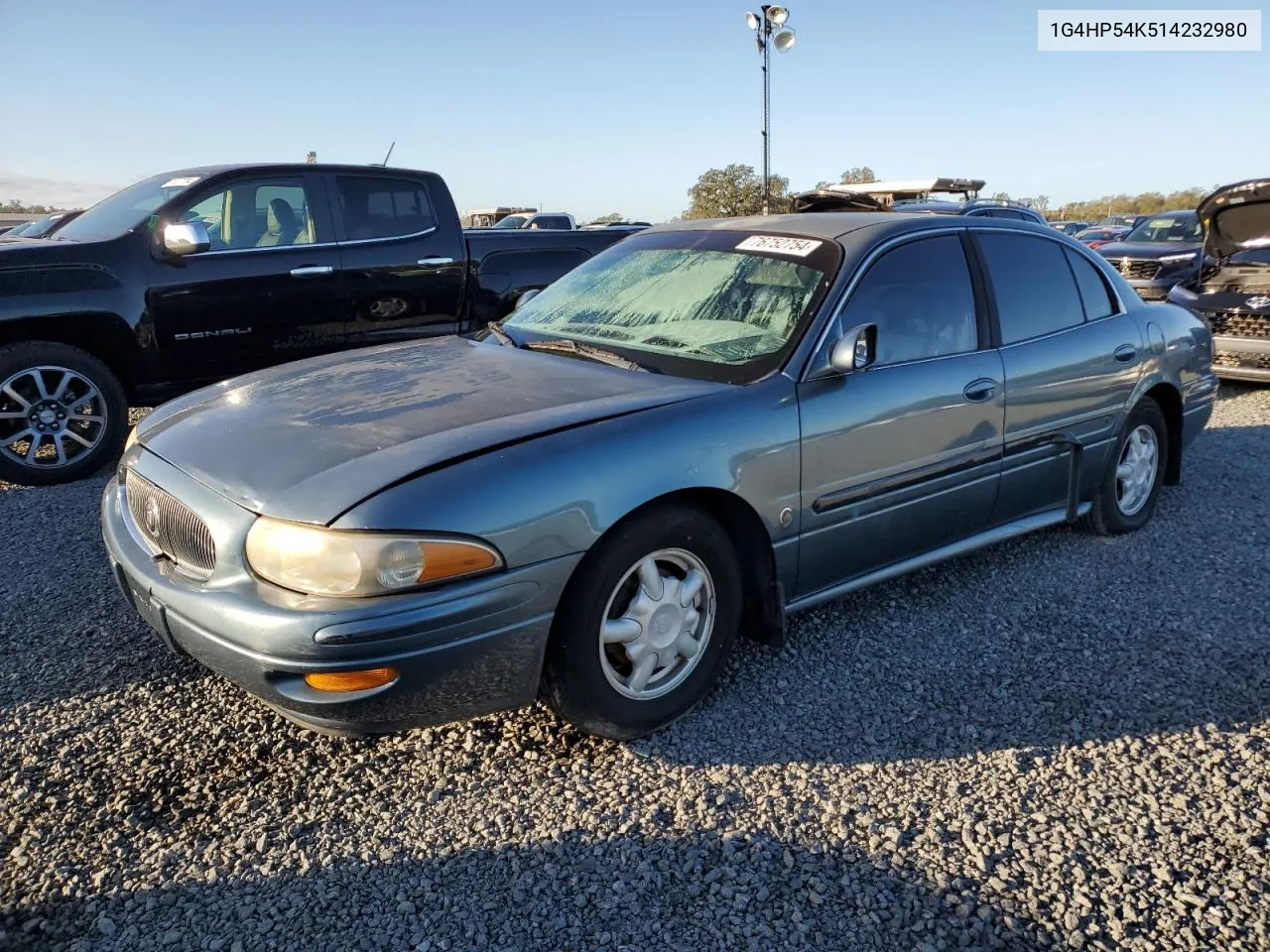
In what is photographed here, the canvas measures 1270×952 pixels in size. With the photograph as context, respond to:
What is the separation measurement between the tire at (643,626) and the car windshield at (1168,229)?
1333cm

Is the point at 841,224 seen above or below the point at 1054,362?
above

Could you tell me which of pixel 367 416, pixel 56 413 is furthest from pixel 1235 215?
pixel 56 413

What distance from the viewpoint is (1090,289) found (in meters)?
4.30

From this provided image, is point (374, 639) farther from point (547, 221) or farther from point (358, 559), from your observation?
point (547, 221)

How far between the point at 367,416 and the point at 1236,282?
8370 mm

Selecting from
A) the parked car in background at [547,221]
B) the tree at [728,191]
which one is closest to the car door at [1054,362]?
the parked car in background at [547,221]

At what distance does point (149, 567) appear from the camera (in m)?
2.67

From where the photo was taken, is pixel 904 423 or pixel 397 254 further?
pixel 397 254

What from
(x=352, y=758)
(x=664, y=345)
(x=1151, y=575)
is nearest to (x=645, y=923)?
(x=352, y=758)

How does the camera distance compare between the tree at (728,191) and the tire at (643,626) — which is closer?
the tire at (643,626)

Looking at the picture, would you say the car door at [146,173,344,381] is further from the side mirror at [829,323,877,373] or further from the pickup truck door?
the side mirror at [829,323,877,373]

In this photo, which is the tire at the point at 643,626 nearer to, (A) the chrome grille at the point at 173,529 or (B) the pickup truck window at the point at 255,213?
(A) the chrome grille at the point at 173,529

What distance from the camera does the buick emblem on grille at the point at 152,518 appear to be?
271 cm

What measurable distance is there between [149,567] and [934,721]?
2.39m
